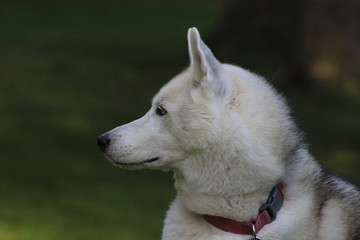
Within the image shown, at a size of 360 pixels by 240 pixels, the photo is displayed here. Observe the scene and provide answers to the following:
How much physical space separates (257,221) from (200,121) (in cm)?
70

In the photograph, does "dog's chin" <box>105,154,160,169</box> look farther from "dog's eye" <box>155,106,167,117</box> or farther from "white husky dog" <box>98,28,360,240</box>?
"dog's eye" <box>155,106,167,117</box>

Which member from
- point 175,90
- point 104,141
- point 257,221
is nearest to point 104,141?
point 104,141

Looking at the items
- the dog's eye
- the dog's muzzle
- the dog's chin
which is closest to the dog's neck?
the dog's chin

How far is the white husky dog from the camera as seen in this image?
5266 mm

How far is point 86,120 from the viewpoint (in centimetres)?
1586

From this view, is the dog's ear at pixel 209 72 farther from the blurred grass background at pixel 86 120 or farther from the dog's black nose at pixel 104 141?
the blurred grass background at pixel 86 120

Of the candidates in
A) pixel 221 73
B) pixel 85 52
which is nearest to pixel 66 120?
pixel 85 52

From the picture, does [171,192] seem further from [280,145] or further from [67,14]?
[67,14]

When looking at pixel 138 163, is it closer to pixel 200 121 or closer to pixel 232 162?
pixel 200 121

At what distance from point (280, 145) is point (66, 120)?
1077cm

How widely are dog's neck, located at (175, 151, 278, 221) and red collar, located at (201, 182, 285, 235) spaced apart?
0.03 m

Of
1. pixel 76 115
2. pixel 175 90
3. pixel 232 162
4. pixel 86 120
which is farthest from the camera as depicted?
pixel 76 115

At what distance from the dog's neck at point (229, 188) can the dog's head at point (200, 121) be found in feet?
0.28

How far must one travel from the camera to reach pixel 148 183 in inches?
499
